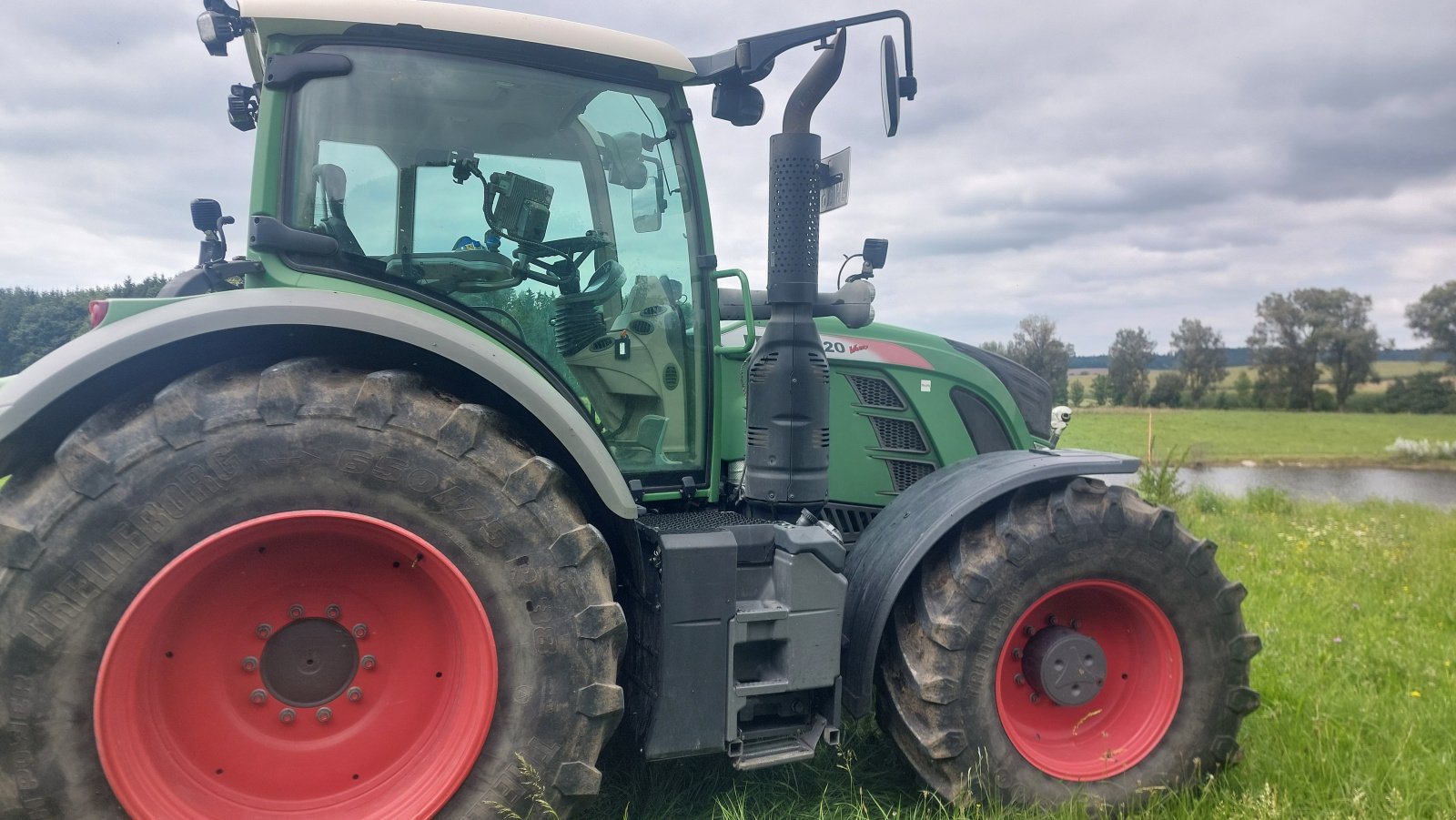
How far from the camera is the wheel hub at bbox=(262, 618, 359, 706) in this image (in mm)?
2375

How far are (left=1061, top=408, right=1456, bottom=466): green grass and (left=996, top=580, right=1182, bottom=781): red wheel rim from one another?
25.6 m

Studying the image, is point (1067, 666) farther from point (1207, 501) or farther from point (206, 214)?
point (1207, 501)

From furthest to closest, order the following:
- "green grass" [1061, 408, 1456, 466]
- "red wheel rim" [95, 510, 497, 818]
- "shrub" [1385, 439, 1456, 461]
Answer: "shrub" [1385, 439, 1456, 461]
"green grass" [1061, 408, 1456, 466]
"red wheel rim" [95, 510, 497, 818]

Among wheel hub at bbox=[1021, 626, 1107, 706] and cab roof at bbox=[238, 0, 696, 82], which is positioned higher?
cab roof at bbox=[238, 0, 696, 82]

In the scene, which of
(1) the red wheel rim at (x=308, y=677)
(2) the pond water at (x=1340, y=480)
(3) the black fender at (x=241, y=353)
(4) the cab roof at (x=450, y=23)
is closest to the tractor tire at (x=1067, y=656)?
(3) the black fender at (x=241, y=353)

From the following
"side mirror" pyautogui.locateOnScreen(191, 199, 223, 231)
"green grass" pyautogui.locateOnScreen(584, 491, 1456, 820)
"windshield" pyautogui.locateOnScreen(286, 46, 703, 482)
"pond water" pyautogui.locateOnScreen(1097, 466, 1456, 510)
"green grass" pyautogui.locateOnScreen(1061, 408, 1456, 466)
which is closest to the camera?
"windshield" pyautogui.locateOnScreen(286, 46, 703, 482)

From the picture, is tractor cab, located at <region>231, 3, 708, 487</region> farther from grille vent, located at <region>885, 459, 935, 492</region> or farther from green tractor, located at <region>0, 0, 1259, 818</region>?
grille vent, located at <region>885, 459, 935, 492</region>

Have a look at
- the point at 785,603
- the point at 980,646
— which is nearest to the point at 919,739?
the point at 980,646

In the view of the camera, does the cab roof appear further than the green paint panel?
No

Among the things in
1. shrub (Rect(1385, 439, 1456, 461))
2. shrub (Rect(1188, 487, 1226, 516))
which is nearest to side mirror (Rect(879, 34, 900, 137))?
shrub (Rect(1188, 487, 1226, 516))

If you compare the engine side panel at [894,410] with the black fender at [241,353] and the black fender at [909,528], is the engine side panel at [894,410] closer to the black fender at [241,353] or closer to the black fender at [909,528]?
the black fender at [909,528]

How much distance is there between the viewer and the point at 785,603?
9.25 ft

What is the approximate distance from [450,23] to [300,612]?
1.81 metres

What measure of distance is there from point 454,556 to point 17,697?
1015 millimetres
